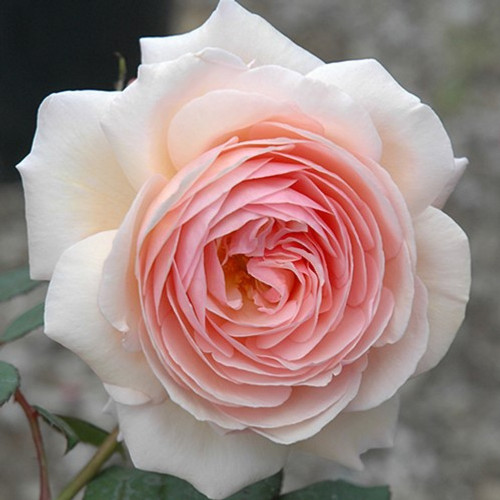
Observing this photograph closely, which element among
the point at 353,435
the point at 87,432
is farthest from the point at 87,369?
the point at 353,435

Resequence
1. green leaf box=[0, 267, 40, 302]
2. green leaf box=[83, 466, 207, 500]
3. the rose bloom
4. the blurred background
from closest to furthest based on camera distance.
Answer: the rose bloom < green leaf box=[83, 466, 207, 500] < green leaf box=[0, 267, 40, 302] < the blurred background

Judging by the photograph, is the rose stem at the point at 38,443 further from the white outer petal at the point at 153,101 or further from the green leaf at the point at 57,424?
the white outer petal at the point at 153,101

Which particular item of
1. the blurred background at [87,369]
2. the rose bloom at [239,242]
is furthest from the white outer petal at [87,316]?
the blurred background at [87,369]

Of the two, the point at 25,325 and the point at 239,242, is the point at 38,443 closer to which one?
the point at 25,325

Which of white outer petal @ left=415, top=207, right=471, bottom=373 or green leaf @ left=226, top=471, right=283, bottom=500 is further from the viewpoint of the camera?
green leaf @ left=226, top=471, right=283, bottom=500

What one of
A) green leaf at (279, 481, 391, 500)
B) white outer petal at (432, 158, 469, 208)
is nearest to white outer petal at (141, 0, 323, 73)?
white outer petal at (432, 158, 469, 208)

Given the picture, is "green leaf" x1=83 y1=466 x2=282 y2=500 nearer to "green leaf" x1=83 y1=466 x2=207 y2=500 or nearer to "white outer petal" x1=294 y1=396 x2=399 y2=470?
"green leaf" x1=83 y1=466 x2=207 y2=500
